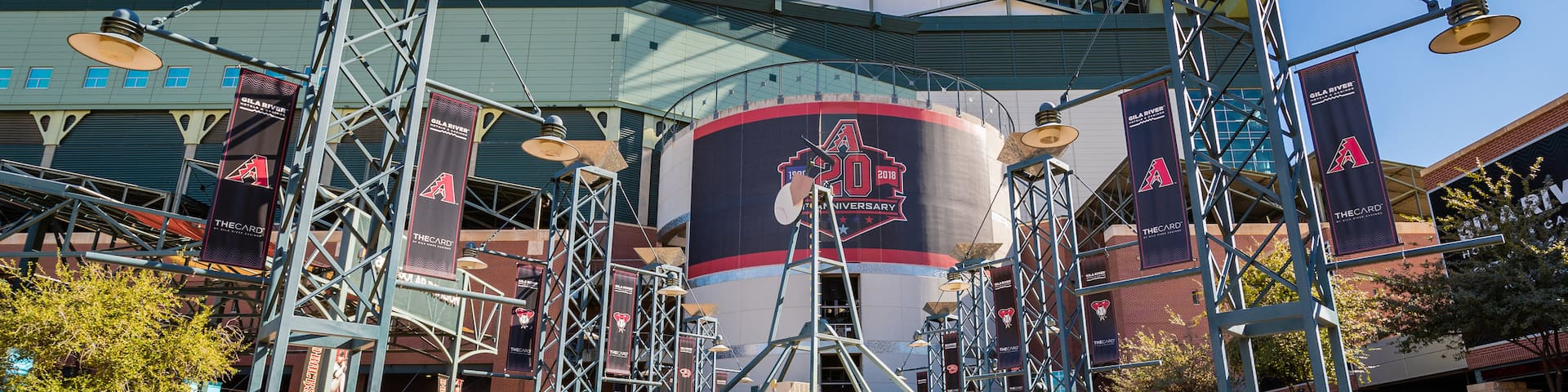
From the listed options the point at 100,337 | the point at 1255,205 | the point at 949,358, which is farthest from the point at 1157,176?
the point at 949,358

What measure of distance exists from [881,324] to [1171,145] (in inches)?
1053

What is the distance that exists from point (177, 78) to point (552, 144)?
152ft

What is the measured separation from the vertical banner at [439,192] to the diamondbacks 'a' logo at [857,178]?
28018 millimetres

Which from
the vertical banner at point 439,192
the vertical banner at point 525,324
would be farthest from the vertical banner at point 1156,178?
the vertical banner at point 525,324

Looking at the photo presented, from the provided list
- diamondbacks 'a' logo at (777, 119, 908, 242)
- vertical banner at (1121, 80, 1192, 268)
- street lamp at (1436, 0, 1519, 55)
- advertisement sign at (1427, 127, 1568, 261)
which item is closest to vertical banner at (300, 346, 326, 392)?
diamondbacks 'a' logo at (777, 119, 908, 242)

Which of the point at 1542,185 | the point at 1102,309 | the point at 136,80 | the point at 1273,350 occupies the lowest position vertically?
the point at 1273,350

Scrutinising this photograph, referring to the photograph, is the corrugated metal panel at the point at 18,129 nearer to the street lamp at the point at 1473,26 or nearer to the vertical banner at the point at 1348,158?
the vertical banner at the point at 1348,158

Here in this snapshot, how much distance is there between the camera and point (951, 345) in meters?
33.6

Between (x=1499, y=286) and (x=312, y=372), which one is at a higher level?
(x=1499, y=286)

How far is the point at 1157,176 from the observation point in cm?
1272

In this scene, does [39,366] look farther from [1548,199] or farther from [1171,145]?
[1548,199]

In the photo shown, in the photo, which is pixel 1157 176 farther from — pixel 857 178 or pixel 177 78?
pixel 177 78

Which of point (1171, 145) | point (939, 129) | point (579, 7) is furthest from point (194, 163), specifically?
point (1171, 145)

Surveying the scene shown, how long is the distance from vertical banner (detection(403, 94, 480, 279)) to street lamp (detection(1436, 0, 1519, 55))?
37.4 ft
